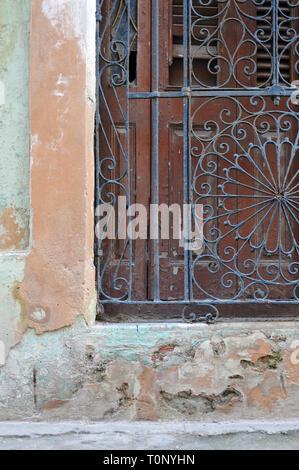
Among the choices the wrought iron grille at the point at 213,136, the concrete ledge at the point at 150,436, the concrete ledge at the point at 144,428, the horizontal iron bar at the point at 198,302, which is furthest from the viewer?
the wrought iron grille at the point at 213,136

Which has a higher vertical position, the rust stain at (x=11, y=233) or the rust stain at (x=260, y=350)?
the rust stain at (x=11, y=233)

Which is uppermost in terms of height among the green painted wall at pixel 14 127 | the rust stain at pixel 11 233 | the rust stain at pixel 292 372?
the green painted wall at pixel 14 127

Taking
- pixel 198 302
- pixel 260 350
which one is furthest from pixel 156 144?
pixel 260 350

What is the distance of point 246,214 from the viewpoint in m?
3.53

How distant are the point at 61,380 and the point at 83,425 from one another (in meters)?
0.26

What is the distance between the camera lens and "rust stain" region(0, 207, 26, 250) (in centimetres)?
319

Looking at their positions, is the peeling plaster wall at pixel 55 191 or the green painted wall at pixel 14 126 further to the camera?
the green painted wall at pixel 14 126

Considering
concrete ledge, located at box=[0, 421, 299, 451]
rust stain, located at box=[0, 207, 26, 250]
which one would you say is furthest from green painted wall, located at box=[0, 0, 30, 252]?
concrete ledge, located at box=[0, 421, 299, 451]

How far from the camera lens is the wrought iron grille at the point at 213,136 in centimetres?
329

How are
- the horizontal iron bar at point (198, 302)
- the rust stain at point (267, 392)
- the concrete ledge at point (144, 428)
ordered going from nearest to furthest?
the concrete ledge at point (144, 428) < the rust stain at point (267, 392) < the horizontal iron bar at point (198, 302)

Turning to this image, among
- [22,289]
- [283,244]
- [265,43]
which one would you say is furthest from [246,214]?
[22,289]

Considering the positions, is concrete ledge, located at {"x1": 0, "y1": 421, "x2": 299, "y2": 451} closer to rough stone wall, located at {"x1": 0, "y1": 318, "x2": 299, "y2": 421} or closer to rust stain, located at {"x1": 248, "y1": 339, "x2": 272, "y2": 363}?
rough stone wall, located at {"x1": 0, "y1": 318, "x2": 299, "y2": 421}

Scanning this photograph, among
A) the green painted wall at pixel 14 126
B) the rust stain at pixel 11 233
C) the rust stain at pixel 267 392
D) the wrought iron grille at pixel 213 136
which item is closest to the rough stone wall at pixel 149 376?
the rust stain at pixel 267 392

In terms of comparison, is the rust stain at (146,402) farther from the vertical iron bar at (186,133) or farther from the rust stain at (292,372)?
the rust stain at (292,372)
